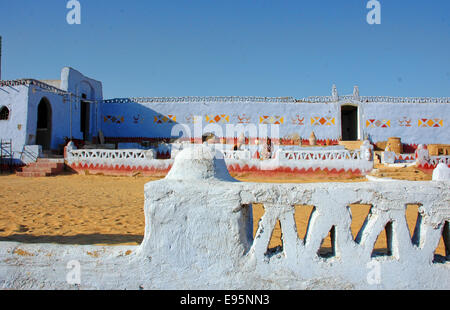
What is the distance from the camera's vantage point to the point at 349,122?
2242cm

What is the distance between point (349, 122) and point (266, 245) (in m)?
23.1

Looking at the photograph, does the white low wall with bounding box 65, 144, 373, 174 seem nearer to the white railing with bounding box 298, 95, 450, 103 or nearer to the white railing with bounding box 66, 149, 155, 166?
the white railing with bounding box 66, 149, 155, 166

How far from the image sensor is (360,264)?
1.58 metres

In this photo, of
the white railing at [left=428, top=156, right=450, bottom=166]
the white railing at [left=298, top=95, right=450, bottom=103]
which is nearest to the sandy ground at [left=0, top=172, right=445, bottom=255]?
the white railing at [left=428, top=156, right=450, bottom=166]

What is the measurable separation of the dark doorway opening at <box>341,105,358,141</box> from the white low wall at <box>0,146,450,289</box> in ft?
67.5

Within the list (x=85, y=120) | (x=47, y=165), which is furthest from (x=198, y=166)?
(x=85, y=120)

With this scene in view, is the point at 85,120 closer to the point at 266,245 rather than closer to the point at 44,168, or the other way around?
the point at 44,168

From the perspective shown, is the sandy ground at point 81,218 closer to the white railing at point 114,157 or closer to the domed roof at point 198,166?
the domed roof at point 198,166

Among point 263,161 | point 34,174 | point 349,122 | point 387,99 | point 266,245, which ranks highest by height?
point 387,99

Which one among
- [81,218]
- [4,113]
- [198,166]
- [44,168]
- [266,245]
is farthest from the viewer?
[4,113]

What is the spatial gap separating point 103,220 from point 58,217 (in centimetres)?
82

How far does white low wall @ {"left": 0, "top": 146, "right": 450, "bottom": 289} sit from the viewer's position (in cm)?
158
